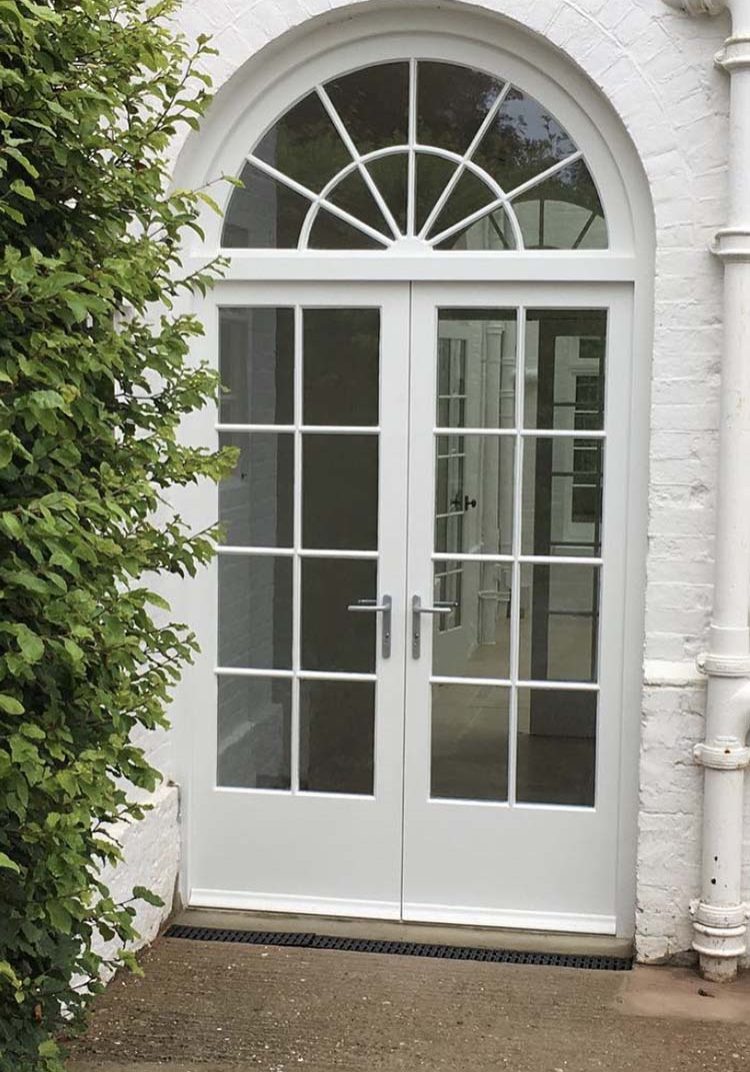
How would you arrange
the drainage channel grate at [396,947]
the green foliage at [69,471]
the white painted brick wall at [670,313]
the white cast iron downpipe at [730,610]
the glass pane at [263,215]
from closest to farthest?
the green foliage at [69,471]
the white cast iron downpipe at [730,610]
the white painted brick wall at [670,313]
the drainage channel grate at [396,947]
the glass pane at [263,215]

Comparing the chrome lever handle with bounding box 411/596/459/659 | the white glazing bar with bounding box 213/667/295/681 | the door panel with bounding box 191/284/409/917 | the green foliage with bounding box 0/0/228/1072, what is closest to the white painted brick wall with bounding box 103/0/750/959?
the chrome lever handle with bounding box 411/596/459/659

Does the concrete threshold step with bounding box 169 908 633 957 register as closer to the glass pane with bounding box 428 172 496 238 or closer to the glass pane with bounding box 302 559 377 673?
the glass pane with bounding box 302 559 377 673

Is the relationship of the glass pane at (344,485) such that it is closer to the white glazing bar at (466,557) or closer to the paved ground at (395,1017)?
the white glazing bar at (466,557)

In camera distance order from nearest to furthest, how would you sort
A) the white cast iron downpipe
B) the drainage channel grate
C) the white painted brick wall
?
the white cast iron downpipe < the white painted brick wall < the drainage channel grate

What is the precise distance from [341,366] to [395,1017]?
2.24 m

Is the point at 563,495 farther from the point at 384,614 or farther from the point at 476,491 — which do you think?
the point at 384,614

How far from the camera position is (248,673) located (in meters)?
5.33

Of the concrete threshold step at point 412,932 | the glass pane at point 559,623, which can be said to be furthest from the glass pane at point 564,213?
the concrete threshold step at point 412,932

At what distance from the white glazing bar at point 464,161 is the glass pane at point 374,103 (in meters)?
0.22

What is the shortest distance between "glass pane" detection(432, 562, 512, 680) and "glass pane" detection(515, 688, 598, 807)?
17 centimetres

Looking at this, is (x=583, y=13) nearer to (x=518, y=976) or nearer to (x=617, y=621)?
(x=617, y=621)

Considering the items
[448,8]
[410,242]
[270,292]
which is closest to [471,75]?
[448,8]

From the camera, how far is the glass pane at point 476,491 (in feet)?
16.9

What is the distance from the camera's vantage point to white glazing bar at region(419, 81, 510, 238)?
5.03 metres
